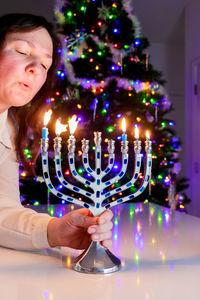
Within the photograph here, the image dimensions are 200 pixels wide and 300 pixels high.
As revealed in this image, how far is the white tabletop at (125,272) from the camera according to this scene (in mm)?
642

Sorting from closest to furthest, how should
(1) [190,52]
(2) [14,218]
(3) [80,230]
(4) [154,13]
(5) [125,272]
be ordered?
(5) [125,272], (3) [80,230], (2) [14,218], (1) [190,52], (4) [154,13]

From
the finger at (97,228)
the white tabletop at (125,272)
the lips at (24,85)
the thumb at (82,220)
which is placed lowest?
the white tabletop at (125,272)

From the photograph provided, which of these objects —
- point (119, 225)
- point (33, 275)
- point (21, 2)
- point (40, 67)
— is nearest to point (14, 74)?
point (40, 67)

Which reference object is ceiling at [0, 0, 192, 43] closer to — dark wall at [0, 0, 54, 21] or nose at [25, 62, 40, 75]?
dark wall at [0, 0, 54, 21]

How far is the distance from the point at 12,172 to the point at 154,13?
432 centimetres

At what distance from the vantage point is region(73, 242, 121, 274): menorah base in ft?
2.55

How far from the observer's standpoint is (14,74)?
0.96 meters

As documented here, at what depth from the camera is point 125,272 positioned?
77 cm

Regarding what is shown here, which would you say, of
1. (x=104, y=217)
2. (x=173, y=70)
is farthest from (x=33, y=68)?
(x=173, y=70)

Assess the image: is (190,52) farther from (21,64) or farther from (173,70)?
(21,64)

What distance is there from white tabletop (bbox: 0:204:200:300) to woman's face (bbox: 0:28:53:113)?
0.43 m

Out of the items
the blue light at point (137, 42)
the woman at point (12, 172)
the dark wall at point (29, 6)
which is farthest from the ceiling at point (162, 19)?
the woman at point (12, 172)

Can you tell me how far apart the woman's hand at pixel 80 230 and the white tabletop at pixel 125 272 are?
4 cm

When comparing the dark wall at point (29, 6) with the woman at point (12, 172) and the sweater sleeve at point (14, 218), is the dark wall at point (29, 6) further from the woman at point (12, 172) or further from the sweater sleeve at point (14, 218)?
the sweater sleeve at point (14, 218)
